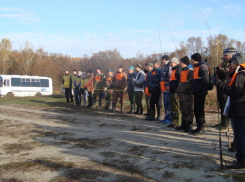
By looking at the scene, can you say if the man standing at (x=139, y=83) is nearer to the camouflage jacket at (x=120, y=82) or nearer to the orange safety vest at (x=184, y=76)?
the camouflage jacket at (x=120, y=82)

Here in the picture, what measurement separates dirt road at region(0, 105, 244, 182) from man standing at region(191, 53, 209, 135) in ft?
1.47

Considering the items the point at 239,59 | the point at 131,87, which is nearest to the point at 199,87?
the point at 239,59

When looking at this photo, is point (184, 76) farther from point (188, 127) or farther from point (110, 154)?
point (110, 154)

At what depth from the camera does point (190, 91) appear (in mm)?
6949

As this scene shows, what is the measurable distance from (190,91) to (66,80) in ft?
32.6

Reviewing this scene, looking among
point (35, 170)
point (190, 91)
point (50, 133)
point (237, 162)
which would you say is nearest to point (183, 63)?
point (190, 91)

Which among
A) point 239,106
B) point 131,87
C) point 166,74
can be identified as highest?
point 166,74

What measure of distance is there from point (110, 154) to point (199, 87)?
2.97 m

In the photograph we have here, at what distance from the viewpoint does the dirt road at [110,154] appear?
12.8 ft

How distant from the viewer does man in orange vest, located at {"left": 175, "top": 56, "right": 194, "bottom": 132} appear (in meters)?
6.94

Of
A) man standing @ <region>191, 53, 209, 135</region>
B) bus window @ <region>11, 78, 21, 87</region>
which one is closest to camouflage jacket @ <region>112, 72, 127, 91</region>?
man standing @ <region>191, 53, 209, 135</region>

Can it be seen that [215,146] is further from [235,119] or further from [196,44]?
[196,44]

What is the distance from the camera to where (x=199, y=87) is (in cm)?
638

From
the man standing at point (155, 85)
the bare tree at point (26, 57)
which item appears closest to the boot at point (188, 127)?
the man standing at point (155, 85)
